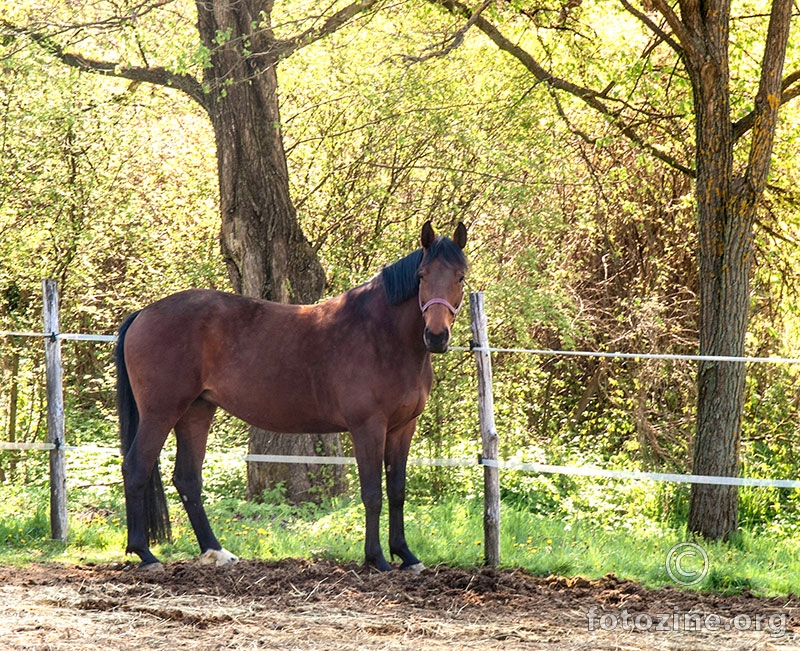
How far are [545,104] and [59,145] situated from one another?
4689 millimetres

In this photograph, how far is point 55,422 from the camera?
6.89 meters

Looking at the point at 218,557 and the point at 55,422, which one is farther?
the point at 55,422

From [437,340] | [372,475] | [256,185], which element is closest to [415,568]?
[372,475]

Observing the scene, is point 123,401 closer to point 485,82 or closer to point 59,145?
point 59,145

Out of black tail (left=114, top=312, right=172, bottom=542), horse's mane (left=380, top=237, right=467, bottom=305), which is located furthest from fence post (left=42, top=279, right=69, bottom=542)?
horse's mane (left=380, top=237, right=467, bottom=305)

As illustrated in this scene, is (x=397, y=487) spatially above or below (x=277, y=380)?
below

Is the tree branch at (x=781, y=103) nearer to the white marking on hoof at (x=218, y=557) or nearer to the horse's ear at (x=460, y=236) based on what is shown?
the horse's ear at (x=460, y=236)

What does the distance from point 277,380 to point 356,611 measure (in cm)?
178

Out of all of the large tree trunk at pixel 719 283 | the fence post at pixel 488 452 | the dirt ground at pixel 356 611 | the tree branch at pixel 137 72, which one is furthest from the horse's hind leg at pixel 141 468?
the large tree trunk at pixel 719 283

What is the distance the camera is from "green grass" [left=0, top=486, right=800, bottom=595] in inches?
230

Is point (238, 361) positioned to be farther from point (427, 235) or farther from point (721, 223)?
point (721, 223)

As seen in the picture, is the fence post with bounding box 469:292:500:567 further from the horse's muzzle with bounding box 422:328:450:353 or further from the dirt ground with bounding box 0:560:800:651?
the horse's muzzle with bounding box 422:328:450:353

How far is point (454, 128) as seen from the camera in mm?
8742

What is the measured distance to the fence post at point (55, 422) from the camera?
688 cm
